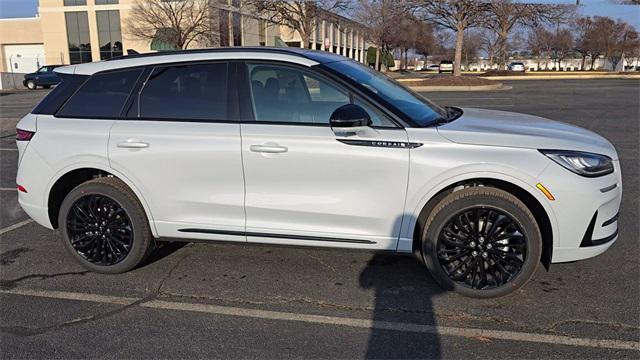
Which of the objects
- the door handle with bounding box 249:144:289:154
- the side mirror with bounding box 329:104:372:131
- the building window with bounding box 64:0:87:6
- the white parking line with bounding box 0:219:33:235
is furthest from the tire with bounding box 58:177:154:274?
the building window with bounding box 64:0:87:6

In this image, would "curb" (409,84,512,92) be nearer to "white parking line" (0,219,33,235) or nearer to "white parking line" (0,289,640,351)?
"white parking line" (0,219,33,235)

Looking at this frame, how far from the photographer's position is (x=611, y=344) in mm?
3088

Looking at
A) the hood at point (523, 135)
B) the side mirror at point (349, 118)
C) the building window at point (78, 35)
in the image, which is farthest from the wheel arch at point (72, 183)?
the building window at point (78, 35)

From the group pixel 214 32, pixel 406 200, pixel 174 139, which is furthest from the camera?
pixel 214 32

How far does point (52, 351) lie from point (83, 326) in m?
0.32

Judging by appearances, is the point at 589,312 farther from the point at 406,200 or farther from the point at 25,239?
the point at 25,239

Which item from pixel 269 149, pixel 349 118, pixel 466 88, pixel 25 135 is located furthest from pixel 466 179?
pixel 466 88

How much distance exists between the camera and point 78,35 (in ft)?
174

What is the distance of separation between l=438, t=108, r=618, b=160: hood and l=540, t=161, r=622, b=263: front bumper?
0.64 ft

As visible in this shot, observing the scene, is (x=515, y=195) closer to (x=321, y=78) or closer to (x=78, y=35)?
(x=321, y=78)

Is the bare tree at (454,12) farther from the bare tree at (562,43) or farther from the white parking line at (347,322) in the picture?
the bare tree at (562,43)

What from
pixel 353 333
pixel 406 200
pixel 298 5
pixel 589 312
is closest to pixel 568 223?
pixel 589 312

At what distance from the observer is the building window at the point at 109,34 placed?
51250mm

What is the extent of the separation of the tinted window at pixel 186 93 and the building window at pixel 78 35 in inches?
2167
